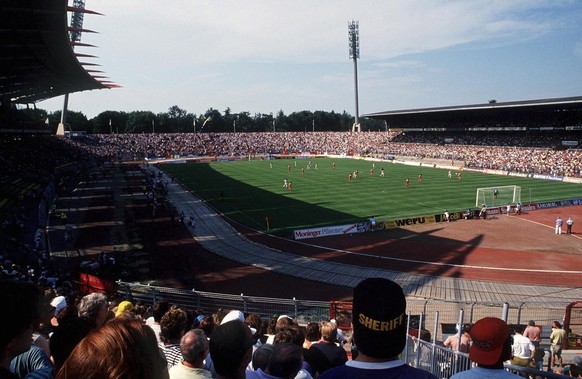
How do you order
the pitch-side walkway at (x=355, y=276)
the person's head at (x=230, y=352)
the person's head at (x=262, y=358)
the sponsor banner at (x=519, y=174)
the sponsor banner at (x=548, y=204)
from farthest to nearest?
the sponsor banner at (x=519, y=174), the sponsor banner at (x=548, y=204), the pitch-side walkway at (x=355, y=276), the person's head at (x=262, y=358), the person's head at (x=230, y=352)

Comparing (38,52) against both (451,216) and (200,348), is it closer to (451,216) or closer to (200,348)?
(451,216)

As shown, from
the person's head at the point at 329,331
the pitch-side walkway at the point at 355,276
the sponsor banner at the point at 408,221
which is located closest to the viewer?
the person's head at the point at 329,331

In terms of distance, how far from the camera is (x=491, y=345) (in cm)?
347

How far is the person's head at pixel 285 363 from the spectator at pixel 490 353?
4.63ft

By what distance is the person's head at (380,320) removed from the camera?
2840 millimetres

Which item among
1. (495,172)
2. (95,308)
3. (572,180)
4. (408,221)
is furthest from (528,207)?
(95,308)

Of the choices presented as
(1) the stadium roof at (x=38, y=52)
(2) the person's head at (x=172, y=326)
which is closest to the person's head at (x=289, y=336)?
(2) the person's head at (x=172, y=326)

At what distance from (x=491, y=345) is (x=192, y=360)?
102 inches

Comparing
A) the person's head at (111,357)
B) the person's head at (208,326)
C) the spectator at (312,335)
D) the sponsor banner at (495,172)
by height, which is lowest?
the sponsor banner at (495,172)

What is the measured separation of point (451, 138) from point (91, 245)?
268 feet

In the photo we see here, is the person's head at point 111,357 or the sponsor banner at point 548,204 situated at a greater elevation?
the person's head at point 111,357

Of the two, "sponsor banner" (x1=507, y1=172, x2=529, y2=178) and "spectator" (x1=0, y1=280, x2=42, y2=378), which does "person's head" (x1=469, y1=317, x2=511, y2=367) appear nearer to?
"spectator" (x1=0, y1=280, x2=42, y2=378)

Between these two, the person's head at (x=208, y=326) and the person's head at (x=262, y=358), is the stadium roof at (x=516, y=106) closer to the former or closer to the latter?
the person's head at (x=208, y=326)

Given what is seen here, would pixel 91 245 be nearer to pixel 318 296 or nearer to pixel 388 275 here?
pixel 318 296
